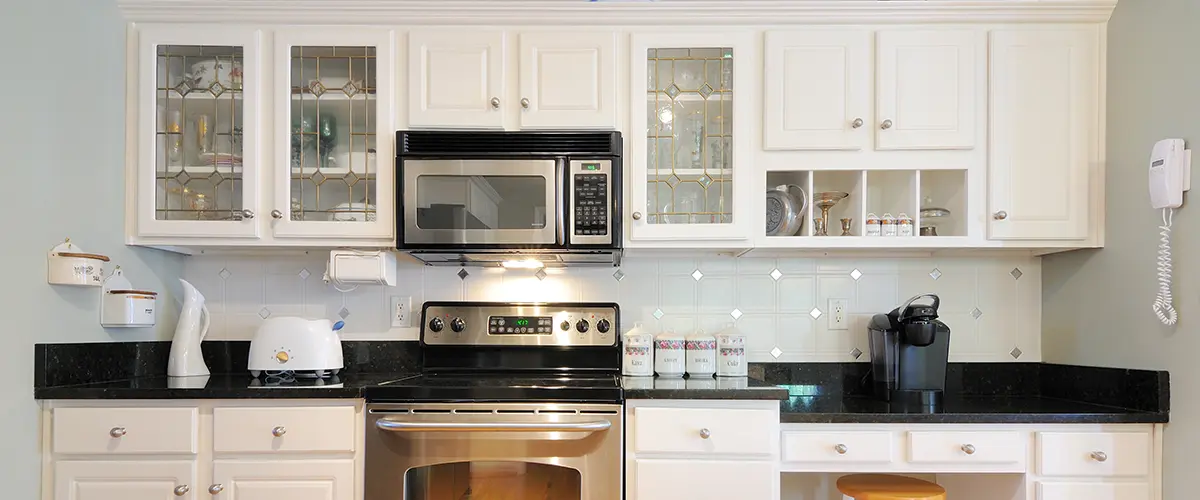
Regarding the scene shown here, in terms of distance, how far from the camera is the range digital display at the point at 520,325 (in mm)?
2568

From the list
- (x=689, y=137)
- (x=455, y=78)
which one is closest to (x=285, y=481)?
(x=455, y=78)

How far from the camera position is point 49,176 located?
203cm

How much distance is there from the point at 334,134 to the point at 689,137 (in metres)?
1.17

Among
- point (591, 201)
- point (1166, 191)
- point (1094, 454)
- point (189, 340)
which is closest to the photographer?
point (1166, 191)

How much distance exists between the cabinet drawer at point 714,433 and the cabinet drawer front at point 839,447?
82mm

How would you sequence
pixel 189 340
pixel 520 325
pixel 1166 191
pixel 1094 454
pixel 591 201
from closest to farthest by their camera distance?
pixel 1166 191 < pixel 1094 454 < pixel 591 201 < pixel 189 340 < pixel 520 325

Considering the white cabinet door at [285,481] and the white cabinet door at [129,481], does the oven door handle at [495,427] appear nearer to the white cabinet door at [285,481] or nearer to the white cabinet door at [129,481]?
the white cabinet door at [285,481]

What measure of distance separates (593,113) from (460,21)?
531 mm

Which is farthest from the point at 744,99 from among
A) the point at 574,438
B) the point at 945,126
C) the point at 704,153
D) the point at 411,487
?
the point at 411,487

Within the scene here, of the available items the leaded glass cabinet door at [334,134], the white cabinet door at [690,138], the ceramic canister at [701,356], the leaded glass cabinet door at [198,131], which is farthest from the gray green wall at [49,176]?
the ceramic canister at [701,356]

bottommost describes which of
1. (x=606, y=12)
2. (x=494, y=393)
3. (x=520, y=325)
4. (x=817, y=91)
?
(x=494, y=393)

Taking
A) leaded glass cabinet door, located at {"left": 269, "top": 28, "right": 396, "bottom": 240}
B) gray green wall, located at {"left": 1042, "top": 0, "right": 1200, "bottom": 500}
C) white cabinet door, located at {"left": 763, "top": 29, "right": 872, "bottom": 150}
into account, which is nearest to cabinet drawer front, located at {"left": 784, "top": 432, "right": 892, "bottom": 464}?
gray green wall, located at {"left": 1042, "top": 0, "right": 1200, "bottom": 500}

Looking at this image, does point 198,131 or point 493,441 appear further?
point 198,131

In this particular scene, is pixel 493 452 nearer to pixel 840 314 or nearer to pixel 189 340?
pixel 189 340
